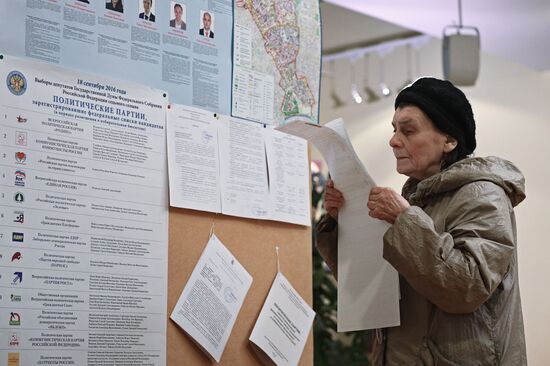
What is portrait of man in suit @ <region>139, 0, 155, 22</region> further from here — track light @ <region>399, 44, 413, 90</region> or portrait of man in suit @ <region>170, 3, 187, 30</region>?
track light @ <region>399, 44, 413, 90</region>

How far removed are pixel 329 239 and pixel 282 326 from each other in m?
0.32

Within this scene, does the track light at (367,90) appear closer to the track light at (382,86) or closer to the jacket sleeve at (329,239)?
the track light at (382,86)

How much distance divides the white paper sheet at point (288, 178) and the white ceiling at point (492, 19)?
2.78 meters

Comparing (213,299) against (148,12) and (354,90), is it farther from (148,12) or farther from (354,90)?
(354,90)

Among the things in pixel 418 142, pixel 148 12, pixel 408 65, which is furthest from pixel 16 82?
pixel 408 65

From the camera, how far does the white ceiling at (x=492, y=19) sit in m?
5.16

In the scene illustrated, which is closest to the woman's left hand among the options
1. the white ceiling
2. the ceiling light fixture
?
the white ceiling

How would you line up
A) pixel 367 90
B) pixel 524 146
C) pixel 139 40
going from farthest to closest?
1. pixel 367 90
2. pixel 524 146
3. pixel 139 40

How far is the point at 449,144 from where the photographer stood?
222cm

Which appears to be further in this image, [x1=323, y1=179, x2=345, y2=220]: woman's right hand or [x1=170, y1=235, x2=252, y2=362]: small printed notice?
[x1=323, y1=179, x2=345, y2=220]: woman's right hand

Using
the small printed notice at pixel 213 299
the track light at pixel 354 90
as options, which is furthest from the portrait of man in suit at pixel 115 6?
the track light at pixel 354 90

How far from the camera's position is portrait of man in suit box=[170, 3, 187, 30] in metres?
2.29

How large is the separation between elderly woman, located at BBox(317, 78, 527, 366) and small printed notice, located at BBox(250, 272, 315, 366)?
343 mm

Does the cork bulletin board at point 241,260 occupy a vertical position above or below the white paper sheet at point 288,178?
below
